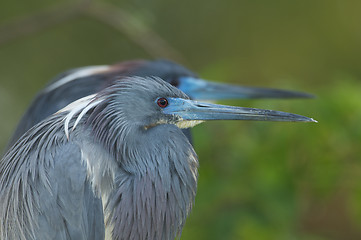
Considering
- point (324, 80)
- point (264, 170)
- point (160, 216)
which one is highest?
point (324, 80)

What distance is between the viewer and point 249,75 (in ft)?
20.8

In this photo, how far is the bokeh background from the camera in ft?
11.5

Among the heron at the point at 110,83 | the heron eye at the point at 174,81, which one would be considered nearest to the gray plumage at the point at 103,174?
the heron at the point at 110,83

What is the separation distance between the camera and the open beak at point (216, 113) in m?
2.33

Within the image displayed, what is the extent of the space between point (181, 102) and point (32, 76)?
13.1ft

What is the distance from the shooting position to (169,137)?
2.32m

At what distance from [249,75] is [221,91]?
8.53ft

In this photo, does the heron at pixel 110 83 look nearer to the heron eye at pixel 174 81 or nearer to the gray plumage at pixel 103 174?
the heron eye at pixel 174 81

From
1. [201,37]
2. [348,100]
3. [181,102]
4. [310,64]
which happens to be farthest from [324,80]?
[181,102]

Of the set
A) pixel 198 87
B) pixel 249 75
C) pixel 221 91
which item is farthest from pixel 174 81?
pixel 249 75

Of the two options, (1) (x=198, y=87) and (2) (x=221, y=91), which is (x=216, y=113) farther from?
(2) (x=221, y=91)

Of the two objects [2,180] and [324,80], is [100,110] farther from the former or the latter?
[324,80]

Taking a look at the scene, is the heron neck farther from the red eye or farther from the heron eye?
the heron eye

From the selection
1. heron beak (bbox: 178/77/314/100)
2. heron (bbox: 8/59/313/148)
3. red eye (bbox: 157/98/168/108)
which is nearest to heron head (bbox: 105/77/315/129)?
red eye (bbox: 157/98/168/108)
